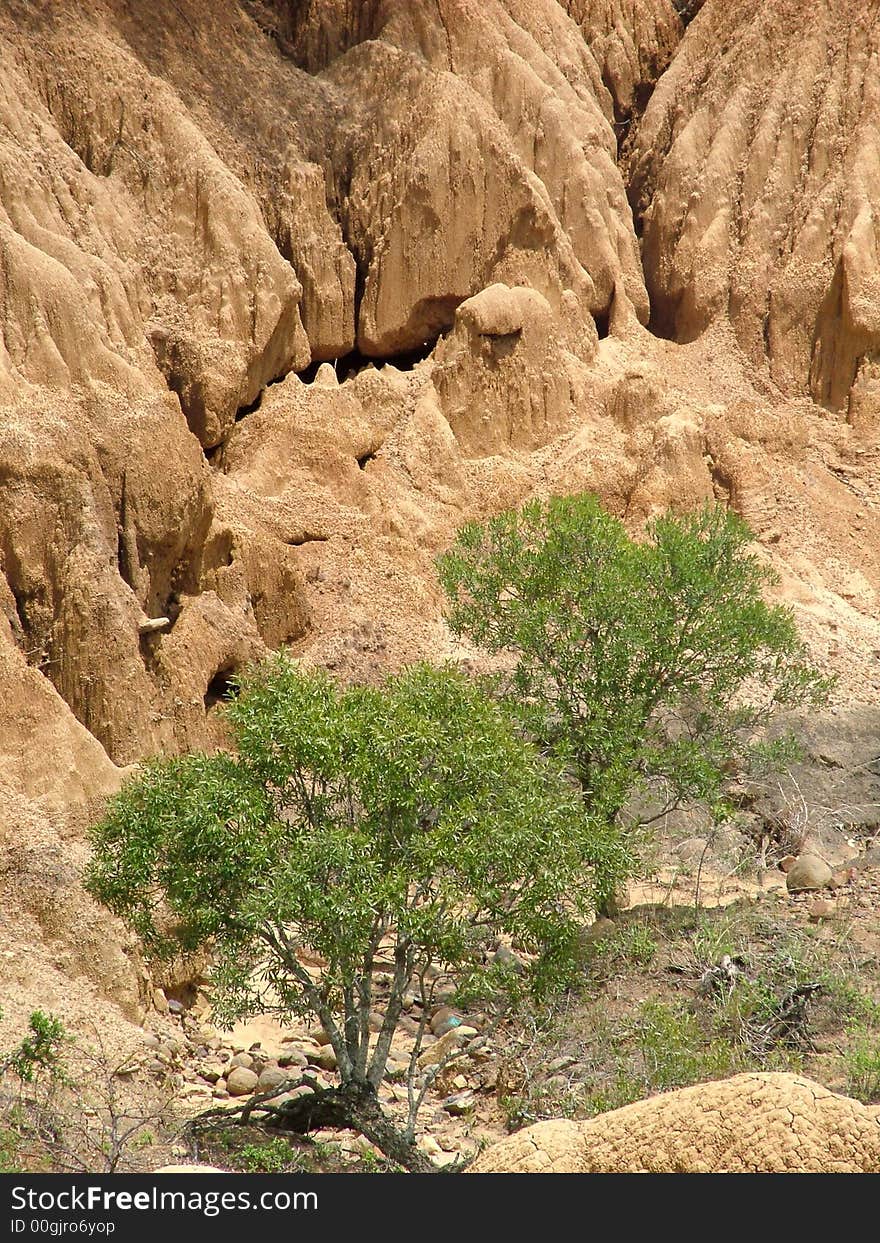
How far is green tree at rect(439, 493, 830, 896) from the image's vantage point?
52.6ft

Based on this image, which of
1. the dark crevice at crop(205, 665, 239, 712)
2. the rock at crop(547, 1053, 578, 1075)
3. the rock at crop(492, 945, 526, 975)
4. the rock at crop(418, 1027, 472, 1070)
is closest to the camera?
the rock at crop(492, 945, 526, 975)

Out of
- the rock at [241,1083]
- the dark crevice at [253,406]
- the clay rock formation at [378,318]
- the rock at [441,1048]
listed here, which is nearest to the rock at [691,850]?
the clay rock formation at [378,318]

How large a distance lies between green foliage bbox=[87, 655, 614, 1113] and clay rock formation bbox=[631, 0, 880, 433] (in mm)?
17709

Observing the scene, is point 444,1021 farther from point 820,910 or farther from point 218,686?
point 218,686

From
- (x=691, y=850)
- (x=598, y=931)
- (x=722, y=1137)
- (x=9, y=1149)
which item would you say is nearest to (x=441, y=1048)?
(x=598, y=931)

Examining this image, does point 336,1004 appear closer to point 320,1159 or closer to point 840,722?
point 320,1159

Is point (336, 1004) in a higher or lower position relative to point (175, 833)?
lower

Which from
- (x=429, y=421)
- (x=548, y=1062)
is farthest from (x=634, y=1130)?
(x=429, y=421)

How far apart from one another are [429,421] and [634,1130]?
17.9 meters

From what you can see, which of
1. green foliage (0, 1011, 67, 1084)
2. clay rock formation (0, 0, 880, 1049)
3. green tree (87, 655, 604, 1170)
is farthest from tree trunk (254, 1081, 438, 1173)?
clay rock formation (0, 0, 880, 1049)

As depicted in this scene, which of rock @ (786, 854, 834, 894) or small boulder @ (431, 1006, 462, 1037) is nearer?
small boulder @ (431, 1006, 462, 1037)

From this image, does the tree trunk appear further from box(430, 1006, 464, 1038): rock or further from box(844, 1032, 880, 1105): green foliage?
box(844, 1032, 880, 1105): green foliage

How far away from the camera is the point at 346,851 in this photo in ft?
34.6

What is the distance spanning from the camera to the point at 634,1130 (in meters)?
6.73
